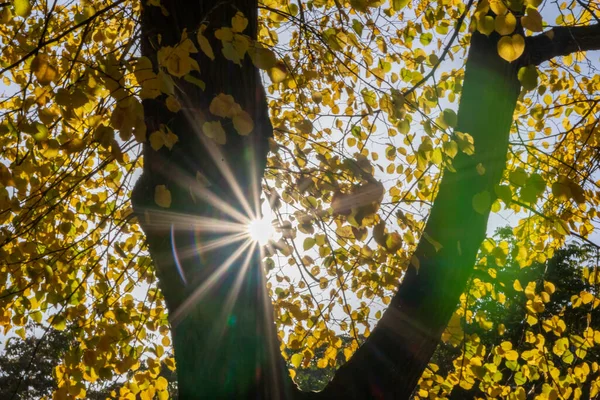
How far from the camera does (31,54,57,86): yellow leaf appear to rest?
4.57 feet

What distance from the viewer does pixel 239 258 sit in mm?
1838

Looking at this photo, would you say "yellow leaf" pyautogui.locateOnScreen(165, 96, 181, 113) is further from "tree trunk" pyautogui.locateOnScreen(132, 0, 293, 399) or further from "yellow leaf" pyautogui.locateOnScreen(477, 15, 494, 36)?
"yellow leaf" pyautogui.locateOnScreen(477, 15, 494, 36)

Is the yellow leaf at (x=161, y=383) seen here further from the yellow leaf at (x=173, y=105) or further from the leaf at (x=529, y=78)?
the leaf at (x=529, y=78)

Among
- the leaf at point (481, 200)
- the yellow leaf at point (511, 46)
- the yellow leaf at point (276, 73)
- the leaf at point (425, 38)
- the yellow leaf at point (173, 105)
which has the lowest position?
the leaf at point (481, 200)

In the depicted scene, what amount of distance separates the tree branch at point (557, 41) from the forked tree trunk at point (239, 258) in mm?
595

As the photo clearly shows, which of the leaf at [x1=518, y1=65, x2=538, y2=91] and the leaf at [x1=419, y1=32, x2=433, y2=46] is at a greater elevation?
the leaf at [x1=419, y1=32, x2=433, y2=46]

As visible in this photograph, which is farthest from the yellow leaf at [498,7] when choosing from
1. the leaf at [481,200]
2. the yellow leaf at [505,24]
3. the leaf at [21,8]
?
the leaf at [21,8]

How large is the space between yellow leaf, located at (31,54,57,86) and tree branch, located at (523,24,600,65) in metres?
2.46

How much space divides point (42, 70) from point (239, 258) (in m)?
0.94

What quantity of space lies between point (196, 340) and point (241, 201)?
1.85 feet

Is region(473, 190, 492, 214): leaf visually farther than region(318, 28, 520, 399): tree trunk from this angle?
No

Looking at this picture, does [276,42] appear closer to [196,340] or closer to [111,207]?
[111,207]

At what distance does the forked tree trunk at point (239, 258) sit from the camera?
175 cm

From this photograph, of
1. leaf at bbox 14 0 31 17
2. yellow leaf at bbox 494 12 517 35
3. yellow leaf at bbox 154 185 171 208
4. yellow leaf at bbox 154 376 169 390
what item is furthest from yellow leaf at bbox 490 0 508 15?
yellow leaf at bbox 154 376 169 390
